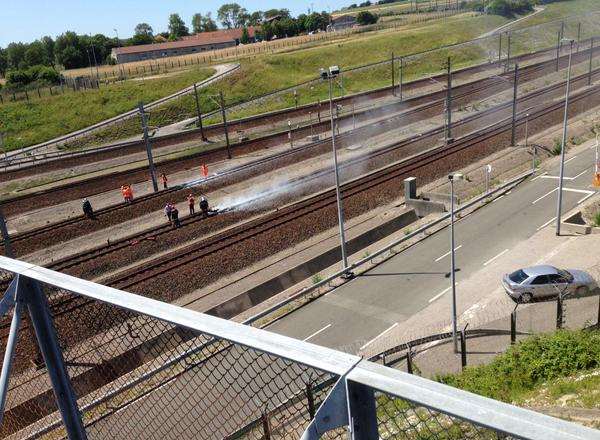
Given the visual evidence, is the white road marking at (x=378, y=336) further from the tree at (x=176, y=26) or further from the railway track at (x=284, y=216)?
the tree at (x=176, y=26)

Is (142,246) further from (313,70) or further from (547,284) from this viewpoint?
(313,70)

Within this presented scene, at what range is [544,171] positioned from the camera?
29797 millimetres

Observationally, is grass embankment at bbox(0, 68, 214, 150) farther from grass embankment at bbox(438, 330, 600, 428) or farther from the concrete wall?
grass embankment at bbox(438, 330, 600, 428)

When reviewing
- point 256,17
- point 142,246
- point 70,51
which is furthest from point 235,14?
point 142,246

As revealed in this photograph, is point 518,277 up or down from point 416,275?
up

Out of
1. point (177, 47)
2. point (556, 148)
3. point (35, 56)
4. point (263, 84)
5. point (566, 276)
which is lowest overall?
point (556, 148)

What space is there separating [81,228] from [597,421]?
80.2 feet

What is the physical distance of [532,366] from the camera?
1141 centimetres

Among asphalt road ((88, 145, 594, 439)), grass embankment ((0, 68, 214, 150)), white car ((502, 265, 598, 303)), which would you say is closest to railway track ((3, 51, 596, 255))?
asphalt road ((88, 145, 594, 439))

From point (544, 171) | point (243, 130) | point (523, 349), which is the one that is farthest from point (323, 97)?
point (523, 349)

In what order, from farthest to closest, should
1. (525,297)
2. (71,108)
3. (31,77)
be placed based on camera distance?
(31,77) < (71,108) < (525,297)

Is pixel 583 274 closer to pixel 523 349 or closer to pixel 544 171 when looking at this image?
pixel 523 349

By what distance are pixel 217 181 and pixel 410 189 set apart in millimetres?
11772

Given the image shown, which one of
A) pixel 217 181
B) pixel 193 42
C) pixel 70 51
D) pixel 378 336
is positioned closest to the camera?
pixel 378 336
